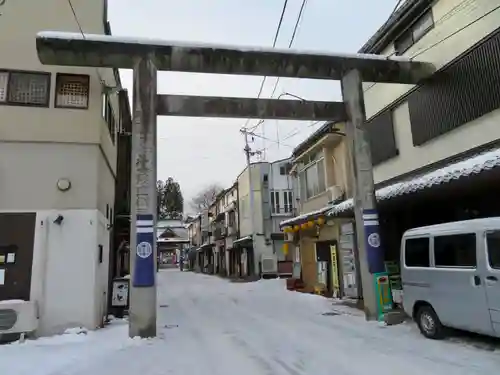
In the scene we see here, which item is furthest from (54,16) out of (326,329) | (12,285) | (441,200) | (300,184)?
(300,184)

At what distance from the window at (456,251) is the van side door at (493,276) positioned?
0.27 meters

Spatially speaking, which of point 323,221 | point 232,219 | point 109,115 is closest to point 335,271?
point 323,221

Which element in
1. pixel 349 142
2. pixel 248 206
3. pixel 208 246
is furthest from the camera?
pixel 208 246

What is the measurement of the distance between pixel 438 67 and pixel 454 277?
6101 millimetres

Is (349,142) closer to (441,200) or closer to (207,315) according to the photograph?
(441,200)

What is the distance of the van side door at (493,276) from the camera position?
5.73 metres

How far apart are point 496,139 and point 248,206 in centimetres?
2540

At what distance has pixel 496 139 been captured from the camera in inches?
328

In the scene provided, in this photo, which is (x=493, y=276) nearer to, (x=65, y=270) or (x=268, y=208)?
(x=65, y=270)

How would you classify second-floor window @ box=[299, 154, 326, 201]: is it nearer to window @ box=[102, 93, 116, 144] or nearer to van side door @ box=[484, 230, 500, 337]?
window @ box=[102, 93, 116, 144]

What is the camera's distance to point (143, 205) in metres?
8.66

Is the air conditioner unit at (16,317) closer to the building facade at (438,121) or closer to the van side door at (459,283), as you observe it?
the van side door at (459,283)

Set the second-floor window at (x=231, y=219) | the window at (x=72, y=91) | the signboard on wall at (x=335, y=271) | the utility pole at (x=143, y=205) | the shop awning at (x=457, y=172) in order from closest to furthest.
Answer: the shop awning at (x=457, y=172) → the utility pole at (x=143, y=205) → the window at (x=72, y=91) → the signboard on wall at (x=335, y=271) → the second-floor window at (x=231, y=219)

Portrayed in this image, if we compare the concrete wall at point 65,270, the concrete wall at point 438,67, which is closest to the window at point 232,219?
the concrete wall at point 438,67
